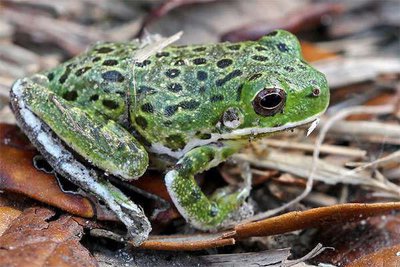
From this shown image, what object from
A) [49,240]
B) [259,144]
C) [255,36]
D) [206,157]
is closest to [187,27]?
[255,36]

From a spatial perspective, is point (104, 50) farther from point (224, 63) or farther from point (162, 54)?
point (224, 63)

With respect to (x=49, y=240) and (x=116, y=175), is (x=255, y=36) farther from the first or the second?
(x=49, y=240)

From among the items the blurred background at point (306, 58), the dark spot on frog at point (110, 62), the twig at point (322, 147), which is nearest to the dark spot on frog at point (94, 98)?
the dark spot on frog at point (110, 62)

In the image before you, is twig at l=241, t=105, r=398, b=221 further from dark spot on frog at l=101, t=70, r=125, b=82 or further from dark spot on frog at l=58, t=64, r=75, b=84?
dark spot on frog at l=58, t=64, r=75, b=84

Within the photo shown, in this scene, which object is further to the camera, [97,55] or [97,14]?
[97,14]

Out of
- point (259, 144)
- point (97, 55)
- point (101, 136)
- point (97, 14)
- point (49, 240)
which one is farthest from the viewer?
point (97, 14)

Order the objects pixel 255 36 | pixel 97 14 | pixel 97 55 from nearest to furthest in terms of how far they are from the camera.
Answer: pixel 97 55
pixel 255 36
pixel 97 14

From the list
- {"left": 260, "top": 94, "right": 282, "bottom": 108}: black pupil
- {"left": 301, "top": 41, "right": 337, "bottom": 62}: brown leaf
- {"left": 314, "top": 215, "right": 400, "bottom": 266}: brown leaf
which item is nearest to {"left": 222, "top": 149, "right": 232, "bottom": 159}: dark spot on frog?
{"left": 260, "top": 94, "right": 282, "bottom": 108}: black pupil

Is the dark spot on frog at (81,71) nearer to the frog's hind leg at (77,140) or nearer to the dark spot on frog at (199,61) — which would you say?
the frog's hind leg at (77,140)
